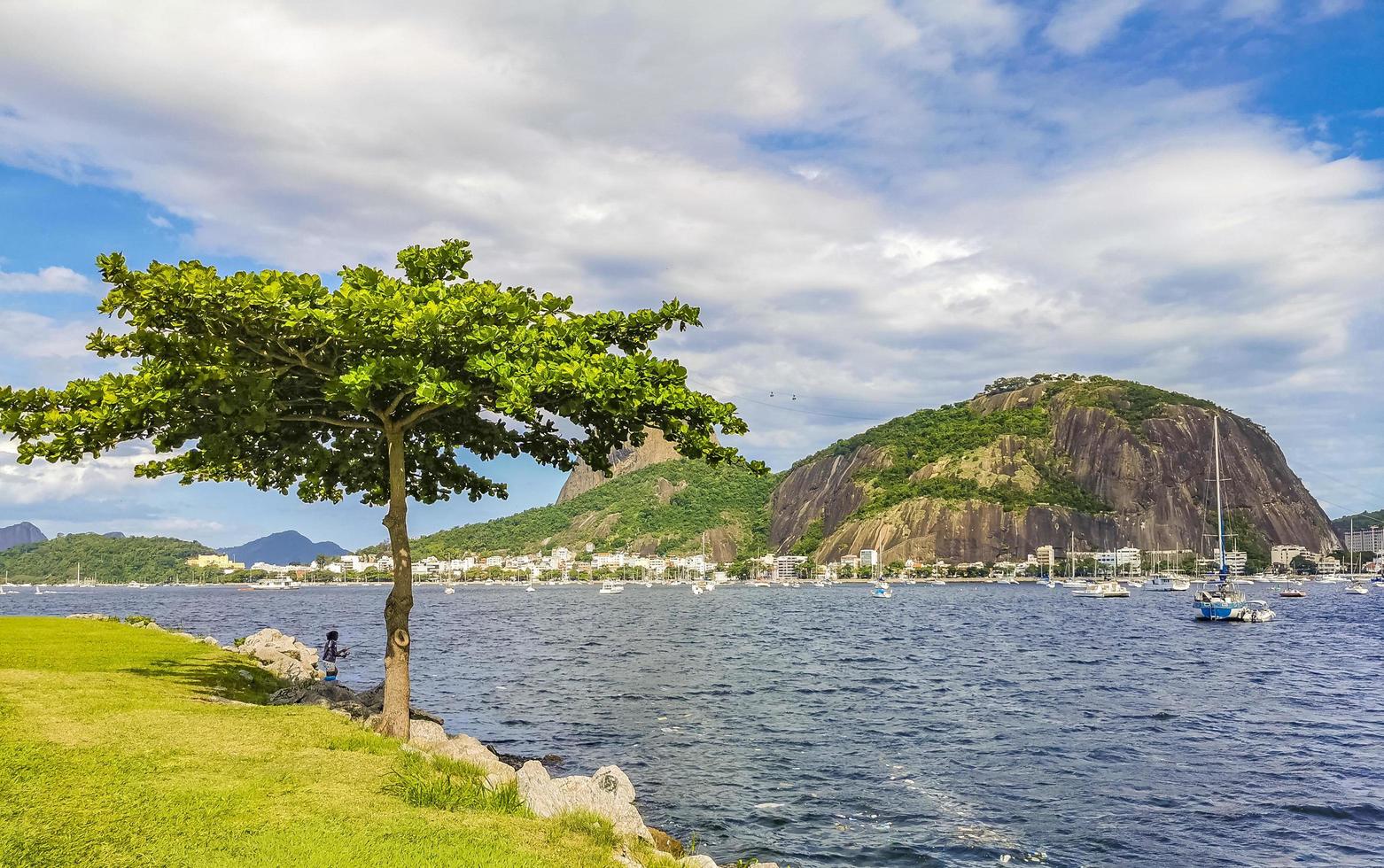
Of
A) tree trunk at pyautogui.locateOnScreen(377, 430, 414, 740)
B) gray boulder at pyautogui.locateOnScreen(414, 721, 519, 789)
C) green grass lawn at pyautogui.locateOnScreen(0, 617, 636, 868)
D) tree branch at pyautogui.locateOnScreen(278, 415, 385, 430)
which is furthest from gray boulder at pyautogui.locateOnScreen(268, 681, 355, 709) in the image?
tree branch at pyautogui.locateOnScreen(278, 415, 385, 430)

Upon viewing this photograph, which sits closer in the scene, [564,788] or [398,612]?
[564,788]

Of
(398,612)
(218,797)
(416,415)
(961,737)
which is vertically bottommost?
(961,737)

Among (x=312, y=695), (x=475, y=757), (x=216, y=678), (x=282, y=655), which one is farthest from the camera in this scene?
(x=282, y=655)

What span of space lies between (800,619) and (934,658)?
148 feet

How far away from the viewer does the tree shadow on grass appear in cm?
2192

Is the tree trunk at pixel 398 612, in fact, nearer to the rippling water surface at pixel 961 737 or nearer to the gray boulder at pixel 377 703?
the gray boulder at pixel 377 703

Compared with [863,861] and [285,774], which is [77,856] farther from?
[863,861]

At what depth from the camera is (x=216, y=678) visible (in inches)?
941

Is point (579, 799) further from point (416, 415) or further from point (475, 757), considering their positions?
point (416, 415)

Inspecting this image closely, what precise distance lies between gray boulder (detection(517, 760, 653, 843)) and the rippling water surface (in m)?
4.49

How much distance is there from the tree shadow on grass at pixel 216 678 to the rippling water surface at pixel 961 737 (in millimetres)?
6743

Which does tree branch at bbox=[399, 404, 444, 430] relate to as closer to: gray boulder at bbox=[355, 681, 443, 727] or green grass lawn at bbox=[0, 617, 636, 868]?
green grass lawn at bbox=[0, 617, 636, 868]

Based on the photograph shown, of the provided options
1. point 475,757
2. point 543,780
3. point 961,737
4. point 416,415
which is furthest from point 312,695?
point 961,737

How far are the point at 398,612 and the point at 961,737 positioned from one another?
62.1ft
